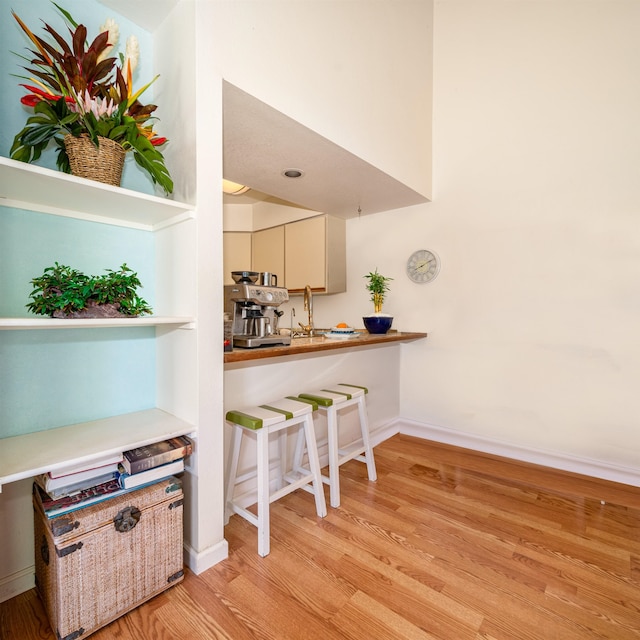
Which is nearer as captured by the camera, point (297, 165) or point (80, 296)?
point (80, 296)

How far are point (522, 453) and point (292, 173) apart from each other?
108 inches

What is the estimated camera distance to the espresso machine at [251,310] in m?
1.83

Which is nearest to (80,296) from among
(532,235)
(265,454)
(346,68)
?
(265,454)

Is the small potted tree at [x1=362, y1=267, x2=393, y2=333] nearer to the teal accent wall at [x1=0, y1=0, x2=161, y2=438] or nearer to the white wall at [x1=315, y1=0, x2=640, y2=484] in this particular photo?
the white wall at [x1=315, y1=0, x2=640, y2=484]

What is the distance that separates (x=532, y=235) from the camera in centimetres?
258

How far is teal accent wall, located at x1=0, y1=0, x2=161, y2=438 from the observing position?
1.31 m

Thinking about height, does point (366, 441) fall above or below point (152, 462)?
below

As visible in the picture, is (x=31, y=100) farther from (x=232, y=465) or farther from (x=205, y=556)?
(x=205, y=556)

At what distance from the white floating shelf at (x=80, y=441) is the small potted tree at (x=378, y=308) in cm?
179

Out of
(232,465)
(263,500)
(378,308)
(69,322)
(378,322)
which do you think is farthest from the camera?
(378,308)

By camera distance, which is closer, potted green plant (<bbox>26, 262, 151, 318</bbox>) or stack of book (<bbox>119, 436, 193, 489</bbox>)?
potted green plant (<bbox>26, 262, 151, 318</bbox>)

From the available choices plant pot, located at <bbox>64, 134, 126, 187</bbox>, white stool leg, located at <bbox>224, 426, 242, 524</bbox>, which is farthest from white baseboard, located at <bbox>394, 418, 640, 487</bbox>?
plant pot, located at <bbox>64, 134, 126, 187</bbox>

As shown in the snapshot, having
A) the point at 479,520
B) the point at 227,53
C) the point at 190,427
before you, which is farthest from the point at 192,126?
the point at 479,520

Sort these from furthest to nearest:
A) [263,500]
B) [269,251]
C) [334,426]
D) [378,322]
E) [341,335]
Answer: [269,251] < [378,322] < [341,335] < [334,426] < [263,500]
